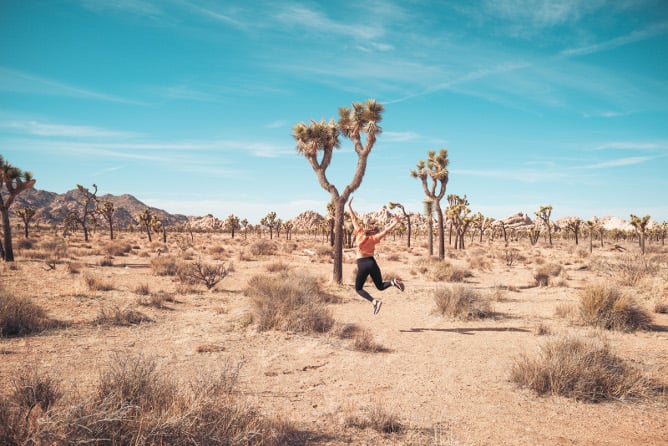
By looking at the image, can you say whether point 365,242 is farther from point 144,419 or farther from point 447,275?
point 447,275

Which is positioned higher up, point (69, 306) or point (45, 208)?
point (45, 208)

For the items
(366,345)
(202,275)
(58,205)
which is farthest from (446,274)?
(58,205)

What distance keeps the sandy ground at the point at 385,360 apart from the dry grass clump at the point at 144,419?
0.80 meters

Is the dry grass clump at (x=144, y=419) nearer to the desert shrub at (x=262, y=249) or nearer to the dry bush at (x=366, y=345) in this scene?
the dry bush at (x=366, y=345)

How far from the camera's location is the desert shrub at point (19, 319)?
24.0 ft

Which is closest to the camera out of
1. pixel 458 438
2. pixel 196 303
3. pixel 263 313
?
pixel 458 438

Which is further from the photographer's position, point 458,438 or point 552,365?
point 552,365

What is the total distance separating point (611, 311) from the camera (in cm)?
867

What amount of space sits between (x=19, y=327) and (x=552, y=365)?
945cm

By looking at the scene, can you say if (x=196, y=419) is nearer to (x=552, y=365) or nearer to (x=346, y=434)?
(x=346, y=434)

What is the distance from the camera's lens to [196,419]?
3.33 m

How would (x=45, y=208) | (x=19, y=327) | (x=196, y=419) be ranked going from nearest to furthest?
(x=196, y=419) → (x=19, y=327) → (x=45, y=208)

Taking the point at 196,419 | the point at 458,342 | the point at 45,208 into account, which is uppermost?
the point at 45,208

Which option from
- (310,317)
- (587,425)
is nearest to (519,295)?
(310,317)
